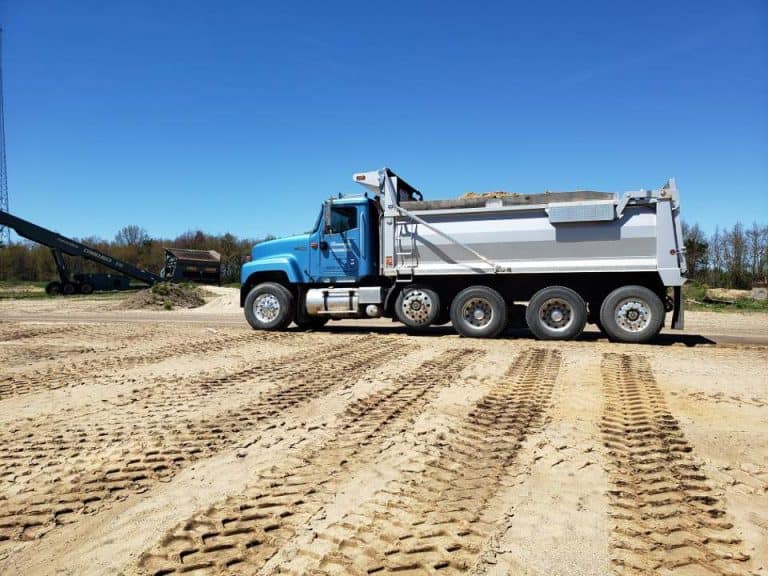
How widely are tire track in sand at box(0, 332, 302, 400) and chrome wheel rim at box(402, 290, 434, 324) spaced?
99.9 inches

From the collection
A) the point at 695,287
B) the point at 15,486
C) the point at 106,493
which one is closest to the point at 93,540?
the point at 106,493

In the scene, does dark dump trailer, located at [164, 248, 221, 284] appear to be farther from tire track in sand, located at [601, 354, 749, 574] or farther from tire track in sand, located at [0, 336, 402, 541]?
tire track in sand, located at [601, 354, 749, 574]

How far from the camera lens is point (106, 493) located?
10.1ft

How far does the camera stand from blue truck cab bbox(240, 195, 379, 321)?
37.0 feet

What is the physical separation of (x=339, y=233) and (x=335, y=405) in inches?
267

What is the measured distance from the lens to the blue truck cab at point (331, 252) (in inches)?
444

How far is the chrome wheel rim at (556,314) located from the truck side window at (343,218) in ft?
14.7

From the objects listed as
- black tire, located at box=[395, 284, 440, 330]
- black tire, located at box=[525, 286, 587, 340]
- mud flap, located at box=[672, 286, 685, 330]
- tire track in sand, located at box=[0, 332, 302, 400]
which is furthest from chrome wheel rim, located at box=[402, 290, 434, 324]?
mud flap, located at box=[672, 286, 685, 330]

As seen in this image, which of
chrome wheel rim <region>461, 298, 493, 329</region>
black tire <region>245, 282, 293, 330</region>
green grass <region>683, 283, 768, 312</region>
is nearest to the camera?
chrome wheel rim <region>461, 298, 493, 329</region>

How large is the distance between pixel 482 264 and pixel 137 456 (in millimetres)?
7884

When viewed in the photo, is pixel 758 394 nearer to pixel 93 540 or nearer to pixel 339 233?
pixel 93 540

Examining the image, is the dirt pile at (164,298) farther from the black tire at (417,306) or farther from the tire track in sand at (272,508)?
the tire track in sand at (272,508)

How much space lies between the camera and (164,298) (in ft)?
79.0

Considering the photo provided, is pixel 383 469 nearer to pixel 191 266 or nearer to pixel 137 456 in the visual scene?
pixel 137 456
